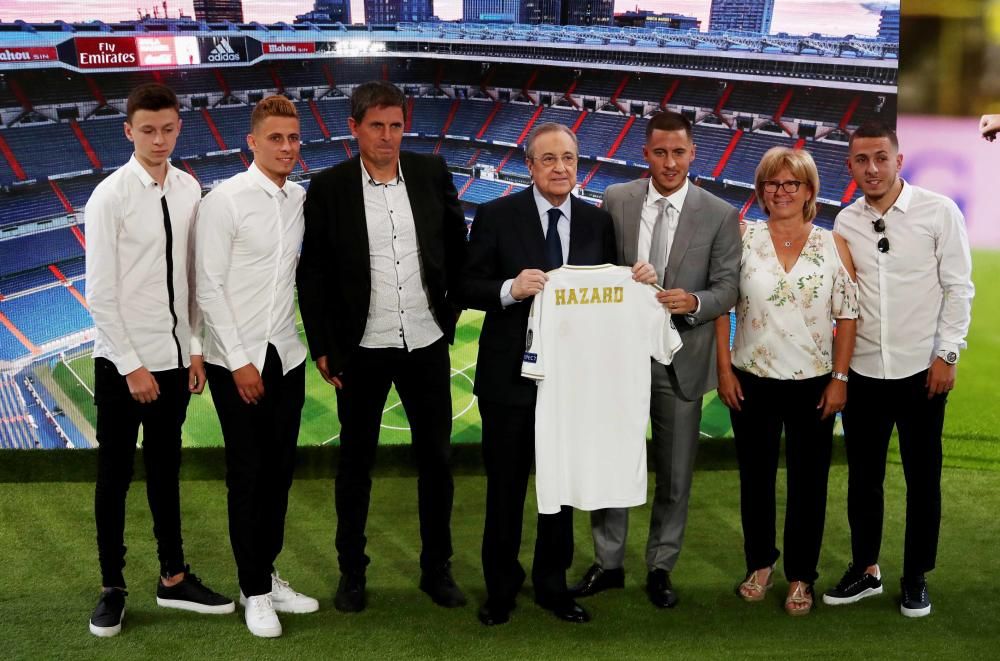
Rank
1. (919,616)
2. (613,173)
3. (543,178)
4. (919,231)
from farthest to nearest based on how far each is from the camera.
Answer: (613,173), (919,616), (919,231), (543,178)

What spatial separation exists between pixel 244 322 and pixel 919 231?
205 cm

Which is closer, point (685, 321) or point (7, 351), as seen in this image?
point (685, 321)

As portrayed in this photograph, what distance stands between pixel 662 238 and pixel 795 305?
1.45 feet

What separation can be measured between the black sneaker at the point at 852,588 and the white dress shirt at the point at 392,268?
5.43 feet

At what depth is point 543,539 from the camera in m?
2.59

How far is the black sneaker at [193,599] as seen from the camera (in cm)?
270

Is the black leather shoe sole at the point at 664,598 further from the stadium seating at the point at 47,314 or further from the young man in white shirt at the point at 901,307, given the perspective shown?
the stadium seating at the point at 47,314

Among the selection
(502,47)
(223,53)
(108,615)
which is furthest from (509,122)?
(108,615)

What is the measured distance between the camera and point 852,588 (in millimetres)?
2787

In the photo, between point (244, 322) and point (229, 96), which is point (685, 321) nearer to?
point (244, 322)

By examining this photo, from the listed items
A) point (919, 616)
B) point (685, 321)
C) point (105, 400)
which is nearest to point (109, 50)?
point (105, 400)

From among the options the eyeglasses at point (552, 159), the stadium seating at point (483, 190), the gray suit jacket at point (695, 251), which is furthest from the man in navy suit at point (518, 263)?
the stadium seating at point (483, 190)

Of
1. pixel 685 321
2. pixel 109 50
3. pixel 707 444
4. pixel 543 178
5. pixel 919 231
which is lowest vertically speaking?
pixel 707 444

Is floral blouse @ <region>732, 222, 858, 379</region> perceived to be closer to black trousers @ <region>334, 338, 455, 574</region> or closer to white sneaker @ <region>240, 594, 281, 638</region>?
black trousers @ <region>334, 338, 455, 574</region>
